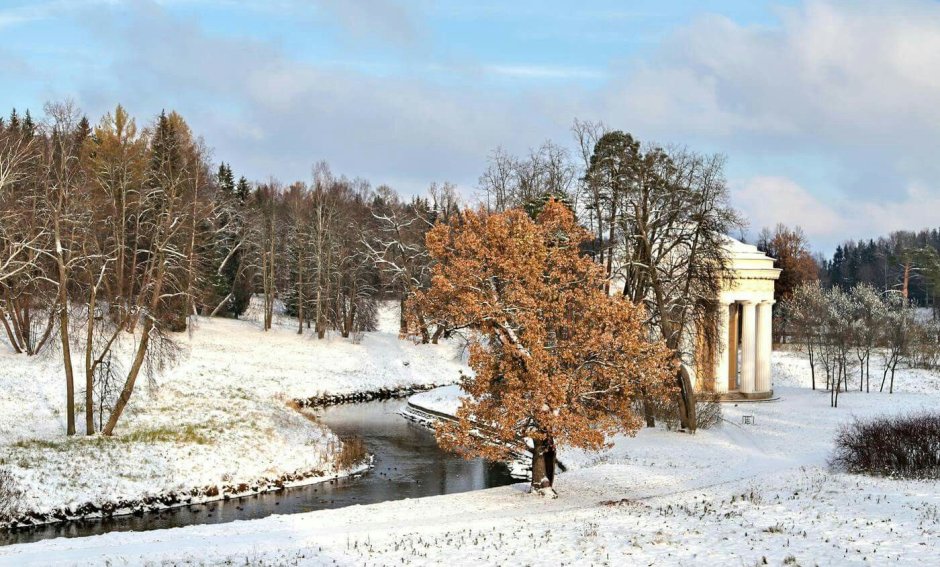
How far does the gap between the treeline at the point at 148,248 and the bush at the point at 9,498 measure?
4.34 m

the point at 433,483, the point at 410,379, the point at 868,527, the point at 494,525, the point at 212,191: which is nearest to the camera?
the point at 868,527

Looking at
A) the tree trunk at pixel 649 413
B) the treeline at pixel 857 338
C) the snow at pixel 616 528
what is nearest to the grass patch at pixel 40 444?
the snow at pixel 616 528

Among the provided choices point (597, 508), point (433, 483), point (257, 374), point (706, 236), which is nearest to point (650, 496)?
point (597, 508)

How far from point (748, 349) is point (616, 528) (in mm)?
29266

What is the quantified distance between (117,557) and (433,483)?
11.6m

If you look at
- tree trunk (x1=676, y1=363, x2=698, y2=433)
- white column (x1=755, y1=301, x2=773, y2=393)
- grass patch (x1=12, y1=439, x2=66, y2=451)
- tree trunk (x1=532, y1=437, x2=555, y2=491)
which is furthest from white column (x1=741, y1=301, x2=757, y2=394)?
grass patch (x1=12, y1=439, x2=66, y2=451)

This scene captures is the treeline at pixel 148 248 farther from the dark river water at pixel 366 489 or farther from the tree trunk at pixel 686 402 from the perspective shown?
the tree trunk at pixel 686 402

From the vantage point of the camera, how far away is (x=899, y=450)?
22.0m

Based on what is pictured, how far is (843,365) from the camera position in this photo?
46.3 m

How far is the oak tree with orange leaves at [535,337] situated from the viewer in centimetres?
1922

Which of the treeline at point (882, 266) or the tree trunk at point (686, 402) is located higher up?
the treeline at point (882, 266)

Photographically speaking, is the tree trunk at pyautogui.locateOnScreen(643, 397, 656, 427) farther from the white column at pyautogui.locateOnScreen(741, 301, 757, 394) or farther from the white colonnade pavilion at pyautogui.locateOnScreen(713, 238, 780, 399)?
the white column at pyautogui.locateOnScreen(741, 301, 757, 394)

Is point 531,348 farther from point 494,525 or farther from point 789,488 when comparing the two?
point 789,488

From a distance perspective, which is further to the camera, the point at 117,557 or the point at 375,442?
the point at 375,442
